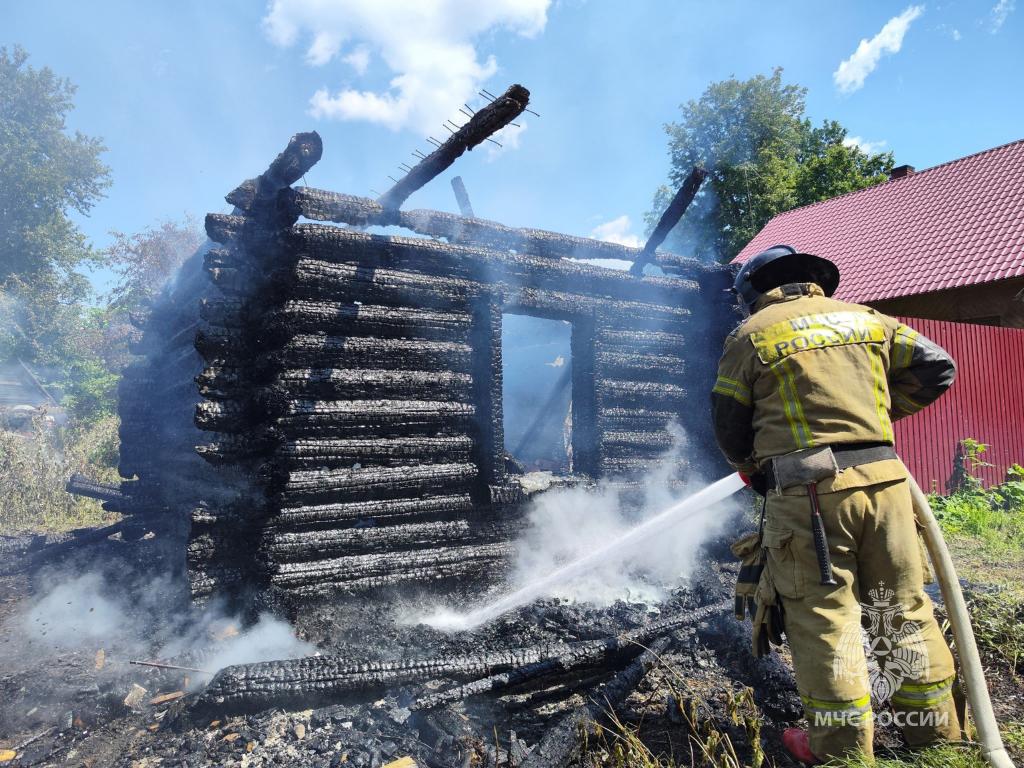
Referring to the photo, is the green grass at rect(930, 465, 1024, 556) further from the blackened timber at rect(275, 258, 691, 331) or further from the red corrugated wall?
the blackened timber at rect(275, 258, 691, 331)

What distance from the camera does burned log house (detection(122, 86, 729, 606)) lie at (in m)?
5.16

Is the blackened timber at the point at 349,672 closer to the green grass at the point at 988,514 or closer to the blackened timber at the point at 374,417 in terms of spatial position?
the blackened timber at the point at 374,417

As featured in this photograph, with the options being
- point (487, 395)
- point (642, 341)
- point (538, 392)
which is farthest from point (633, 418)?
point (538, 392)

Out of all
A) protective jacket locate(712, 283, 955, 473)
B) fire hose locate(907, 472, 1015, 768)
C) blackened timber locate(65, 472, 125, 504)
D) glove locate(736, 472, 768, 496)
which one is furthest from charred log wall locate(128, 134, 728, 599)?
fire hose locate(907, 472, 1015, 768)

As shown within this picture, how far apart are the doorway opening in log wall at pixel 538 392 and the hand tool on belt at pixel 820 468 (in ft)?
27.3

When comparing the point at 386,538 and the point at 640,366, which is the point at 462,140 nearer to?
the point at 640,366

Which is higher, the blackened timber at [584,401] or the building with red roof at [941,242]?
the building with red roof at [941,242]

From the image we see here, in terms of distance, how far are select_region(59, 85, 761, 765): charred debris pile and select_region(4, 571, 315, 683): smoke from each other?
25 centimetres

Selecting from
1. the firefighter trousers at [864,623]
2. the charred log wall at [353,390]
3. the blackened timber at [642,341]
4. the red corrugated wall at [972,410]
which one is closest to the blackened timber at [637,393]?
the charred log wall at [353,390]

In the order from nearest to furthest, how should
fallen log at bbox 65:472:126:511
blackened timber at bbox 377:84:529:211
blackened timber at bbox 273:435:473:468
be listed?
blackened timber at bbox 377:84:529:211 < blackened timber at bbox 273:435:473:468 < fallen log at bbox 65:472:126:511

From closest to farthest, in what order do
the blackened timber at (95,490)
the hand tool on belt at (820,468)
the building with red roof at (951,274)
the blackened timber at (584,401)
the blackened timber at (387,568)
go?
the hand tool on belt at (820,468) < the blackened timber at (387,568) < the blackened timber at (584,401) < the blackened timber at (95,490) < the building with red roof at (951,274)

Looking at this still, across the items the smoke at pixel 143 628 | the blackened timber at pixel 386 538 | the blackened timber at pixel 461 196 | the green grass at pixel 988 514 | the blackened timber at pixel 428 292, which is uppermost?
the blackened timber at pixel 461 196

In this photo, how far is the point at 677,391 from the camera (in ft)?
25.1

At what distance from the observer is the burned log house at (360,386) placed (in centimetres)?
516
